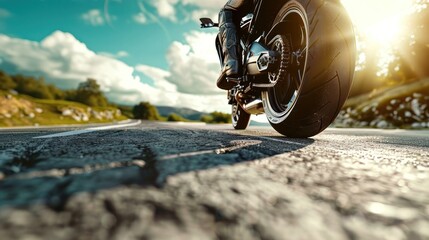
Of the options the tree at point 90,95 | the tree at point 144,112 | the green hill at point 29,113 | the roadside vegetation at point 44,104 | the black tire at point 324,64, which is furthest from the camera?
the tree at point 144,112

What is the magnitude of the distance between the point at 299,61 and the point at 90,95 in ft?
234

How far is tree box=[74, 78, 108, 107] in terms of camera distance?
212ft

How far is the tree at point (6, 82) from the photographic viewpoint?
40.7 meters

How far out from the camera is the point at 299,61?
2.65m

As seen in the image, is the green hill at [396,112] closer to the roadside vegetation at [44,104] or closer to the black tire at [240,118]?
the black tire at [240,118]

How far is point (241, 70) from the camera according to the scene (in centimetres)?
340

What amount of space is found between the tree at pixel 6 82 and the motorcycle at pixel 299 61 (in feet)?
149

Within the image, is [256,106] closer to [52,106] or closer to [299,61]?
[299,61]

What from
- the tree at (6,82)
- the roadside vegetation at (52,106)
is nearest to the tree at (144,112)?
the roadside vegetation at (52,106)


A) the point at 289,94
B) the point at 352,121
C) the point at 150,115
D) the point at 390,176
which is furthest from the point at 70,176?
the point at 150,115

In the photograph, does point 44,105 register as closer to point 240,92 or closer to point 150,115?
point 240,92

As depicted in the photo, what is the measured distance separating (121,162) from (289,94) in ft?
8.02

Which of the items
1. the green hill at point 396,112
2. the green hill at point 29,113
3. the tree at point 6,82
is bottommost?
the green hill at point 29,113

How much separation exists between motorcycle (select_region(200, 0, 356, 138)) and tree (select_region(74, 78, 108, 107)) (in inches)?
2627
